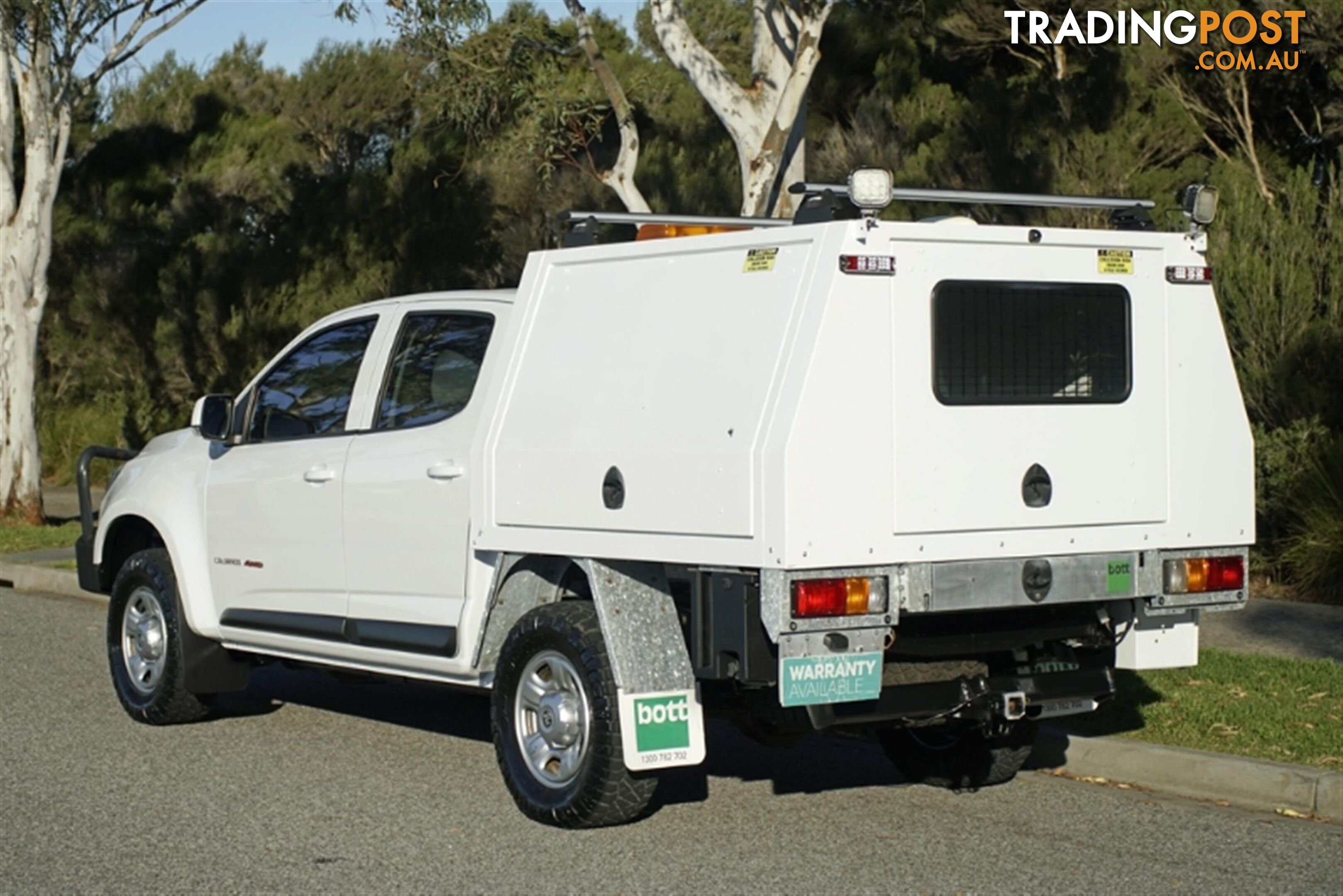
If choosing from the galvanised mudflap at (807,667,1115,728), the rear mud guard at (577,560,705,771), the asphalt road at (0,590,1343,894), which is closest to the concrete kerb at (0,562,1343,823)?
the asphalt road at (0,590,1343,894)

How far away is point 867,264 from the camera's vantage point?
6.41 meters

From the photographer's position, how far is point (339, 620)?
8.47 metres

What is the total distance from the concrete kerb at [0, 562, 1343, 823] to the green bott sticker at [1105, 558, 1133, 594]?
1.21 m

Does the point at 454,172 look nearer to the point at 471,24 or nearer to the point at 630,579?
the point at 471,24

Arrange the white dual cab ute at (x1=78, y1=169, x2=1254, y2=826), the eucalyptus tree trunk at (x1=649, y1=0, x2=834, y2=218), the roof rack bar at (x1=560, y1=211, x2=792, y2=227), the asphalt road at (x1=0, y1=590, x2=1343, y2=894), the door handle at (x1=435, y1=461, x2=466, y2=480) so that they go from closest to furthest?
1. the white dual cab ute at (x1=78, y1=169, x2=1254, y2=826)
2. the asphalt road at (x1=0, y1=590, x2=1343, y2=894)
3. the roof rack bar at (x1=560, y1=211, x2=792, y2=227)
4. the door handle at (x1=435, y1=461, x2=466, y2=480)
5. the eucalyptus tree trunk at (x1=649, y1=0, x2=834, y2=218)

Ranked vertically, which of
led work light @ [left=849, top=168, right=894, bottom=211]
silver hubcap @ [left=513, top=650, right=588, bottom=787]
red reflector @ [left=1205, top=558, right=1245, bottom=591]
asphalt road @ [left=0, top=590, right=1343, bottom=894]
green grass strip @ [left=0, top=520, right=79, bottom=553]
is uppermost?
led work light @ [left=849, top=168, right=894, bottom=211]

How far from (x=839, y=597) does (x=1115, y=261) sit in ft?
5.93

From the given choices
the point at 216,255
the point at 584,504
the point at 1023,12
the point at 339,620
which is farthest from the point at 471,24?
the point at 216,255

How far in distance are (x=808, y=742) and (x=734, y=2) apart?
58.5ft

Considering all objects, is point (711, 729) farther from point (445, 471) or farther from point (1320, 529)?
point (1320, 529)

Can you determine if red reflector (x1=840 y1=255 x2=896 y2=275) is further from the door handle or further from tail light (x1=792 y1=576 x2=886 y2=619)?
the door handle

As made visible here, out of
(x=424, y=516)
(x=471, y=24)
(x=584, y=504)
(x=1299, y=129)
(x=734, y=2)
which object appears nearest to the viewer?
(x=584, y=504)

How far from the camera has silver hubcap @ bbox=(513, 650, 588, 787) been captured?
7156 millimetres

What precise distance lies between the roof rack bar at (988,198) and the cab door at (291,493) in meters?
2.80
